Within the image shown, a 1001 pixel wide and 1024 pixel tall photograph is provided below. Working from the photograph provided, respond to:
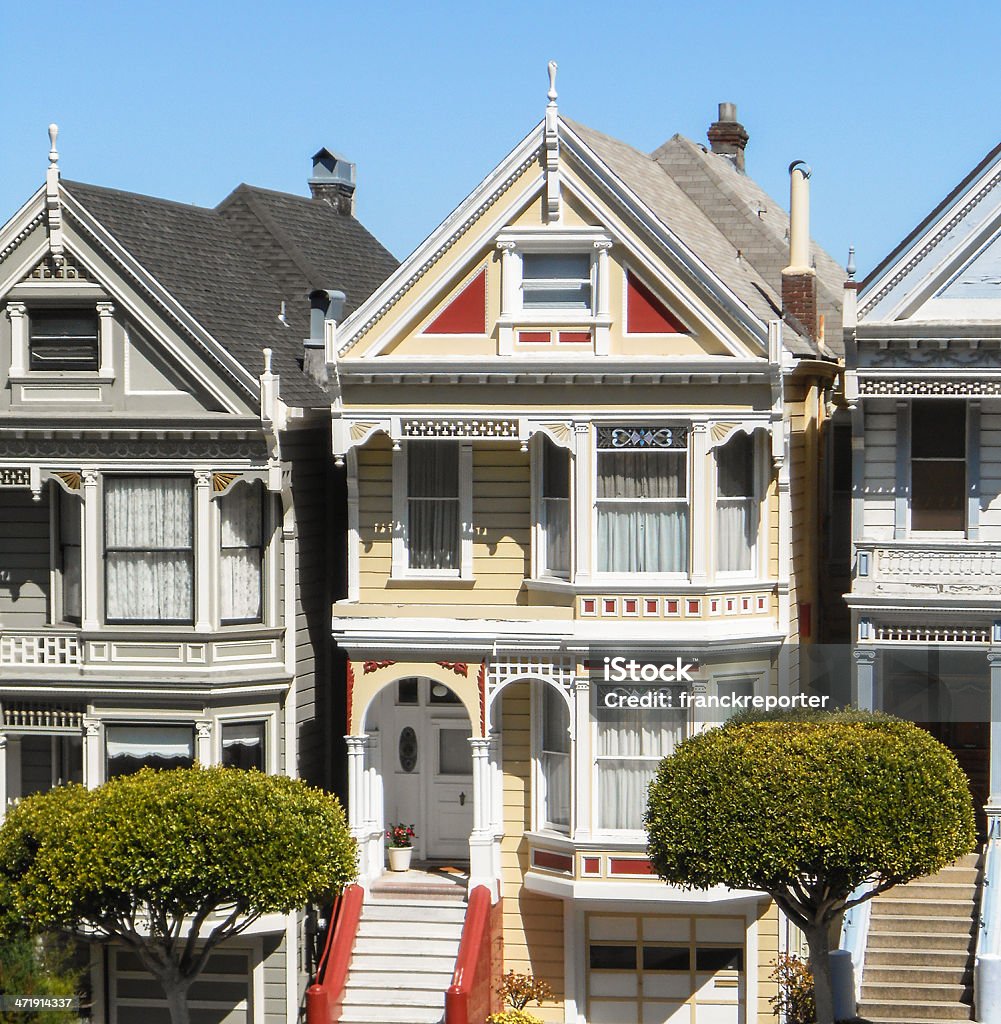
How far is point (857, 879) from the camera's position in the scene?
2878 cm

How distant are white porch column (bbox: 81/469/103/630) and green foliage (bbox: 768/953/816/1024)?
1158cm

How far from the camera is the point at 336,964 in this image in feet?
107

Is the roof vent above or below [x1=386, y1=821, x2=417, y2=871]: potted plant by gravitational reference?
above

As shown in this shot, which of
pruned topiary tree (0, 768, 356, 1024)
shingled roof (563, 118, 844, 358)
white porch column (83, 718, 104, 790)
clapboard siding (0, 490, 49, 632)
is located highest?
shingled roof (563, 118, 844, 358)

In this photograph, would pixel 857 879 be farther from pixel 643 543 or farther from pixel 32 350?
pixel 32 350

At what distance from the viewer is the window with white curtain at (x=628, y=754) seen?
1304 inches

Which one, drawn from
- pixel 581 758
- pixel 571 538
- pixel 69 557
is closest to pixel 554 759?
pixel 581 758

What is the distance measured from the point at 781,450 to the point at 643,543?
8.12 feet

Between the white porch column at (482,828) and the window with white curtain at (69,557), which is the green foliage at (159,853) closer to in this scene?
→ the white porch column at (482,828)

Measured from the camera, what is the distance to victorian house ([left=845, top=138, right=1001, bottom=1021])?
32.7m

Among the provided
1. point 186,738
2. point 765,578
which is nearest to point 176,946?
point 186,738

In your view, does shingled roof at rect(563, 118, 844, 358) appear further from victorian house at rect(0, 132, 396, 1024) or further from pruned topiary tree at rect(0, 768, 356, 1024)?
pruned topiary tree at rect(0, 768, 356, 1024)

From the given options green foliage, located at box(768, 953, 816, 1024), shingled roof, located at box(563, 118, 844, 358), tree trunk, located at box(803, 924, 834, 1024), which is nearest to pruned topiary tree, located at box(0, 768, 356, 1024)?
green foliage, located at box(768, 953, 816, 1024)

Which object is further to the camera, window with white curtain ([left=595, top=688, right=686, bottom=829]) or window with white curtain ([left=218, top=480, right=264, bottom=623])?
window with white curtain ([left=218, top=480, right=264, bottom=623])
